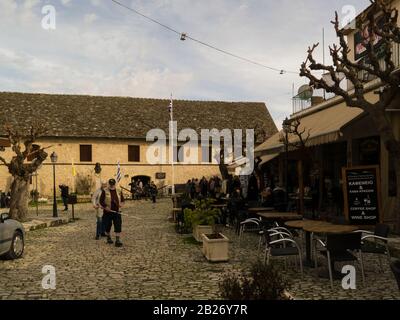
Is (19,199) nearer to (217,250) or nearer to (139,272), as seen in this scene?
Result: (139,272)

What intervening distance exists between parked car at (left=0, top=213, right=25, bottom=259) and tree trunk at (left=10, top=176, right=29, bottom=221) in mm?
6494

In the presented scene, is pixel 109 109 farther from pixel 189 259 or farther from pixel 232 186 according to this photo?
pixel 189 259

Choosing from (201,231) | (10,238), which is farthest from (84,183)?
(10,238)

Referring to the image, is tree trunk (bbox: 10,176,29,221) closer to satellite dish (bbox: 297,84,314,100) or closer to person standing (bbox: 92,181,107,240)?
person standing (bbox: 92,181,107,240)

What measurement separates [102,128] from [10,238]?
26.2m

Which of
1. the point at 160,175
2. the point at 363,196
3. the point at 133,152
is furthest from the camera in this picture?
the point at 160,175

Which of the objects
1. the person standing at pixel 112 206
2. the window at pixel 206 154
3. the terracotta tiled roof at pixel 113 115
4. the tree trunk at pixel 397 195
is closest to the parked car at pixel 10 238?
the person standing at pixel 112 206

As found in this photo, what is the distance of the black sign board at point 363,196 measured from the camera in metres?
10.1

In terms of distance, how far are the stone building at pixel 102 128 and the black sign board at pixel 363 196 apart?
22540 millimetres

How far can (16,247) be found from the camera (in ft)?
31.3

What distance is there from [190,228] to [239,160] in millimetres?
9208

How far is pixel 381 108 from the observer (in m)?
8.29

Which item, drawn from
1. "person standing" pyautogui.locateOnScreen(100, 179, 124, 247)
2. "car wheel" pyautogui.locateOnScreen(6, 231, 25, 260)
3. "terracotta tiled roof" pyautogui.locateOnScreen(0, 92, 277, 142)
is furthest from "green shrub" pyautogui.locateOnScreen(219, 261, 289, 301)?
"terracotta tiled roof" pyautogui.locateOnScreen(0, 92, 277, 142)

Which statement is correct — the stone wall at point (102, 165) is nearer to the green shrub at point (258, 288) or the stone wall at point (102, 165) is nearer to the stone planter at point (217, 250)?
the stone planter at point (217, 250)
